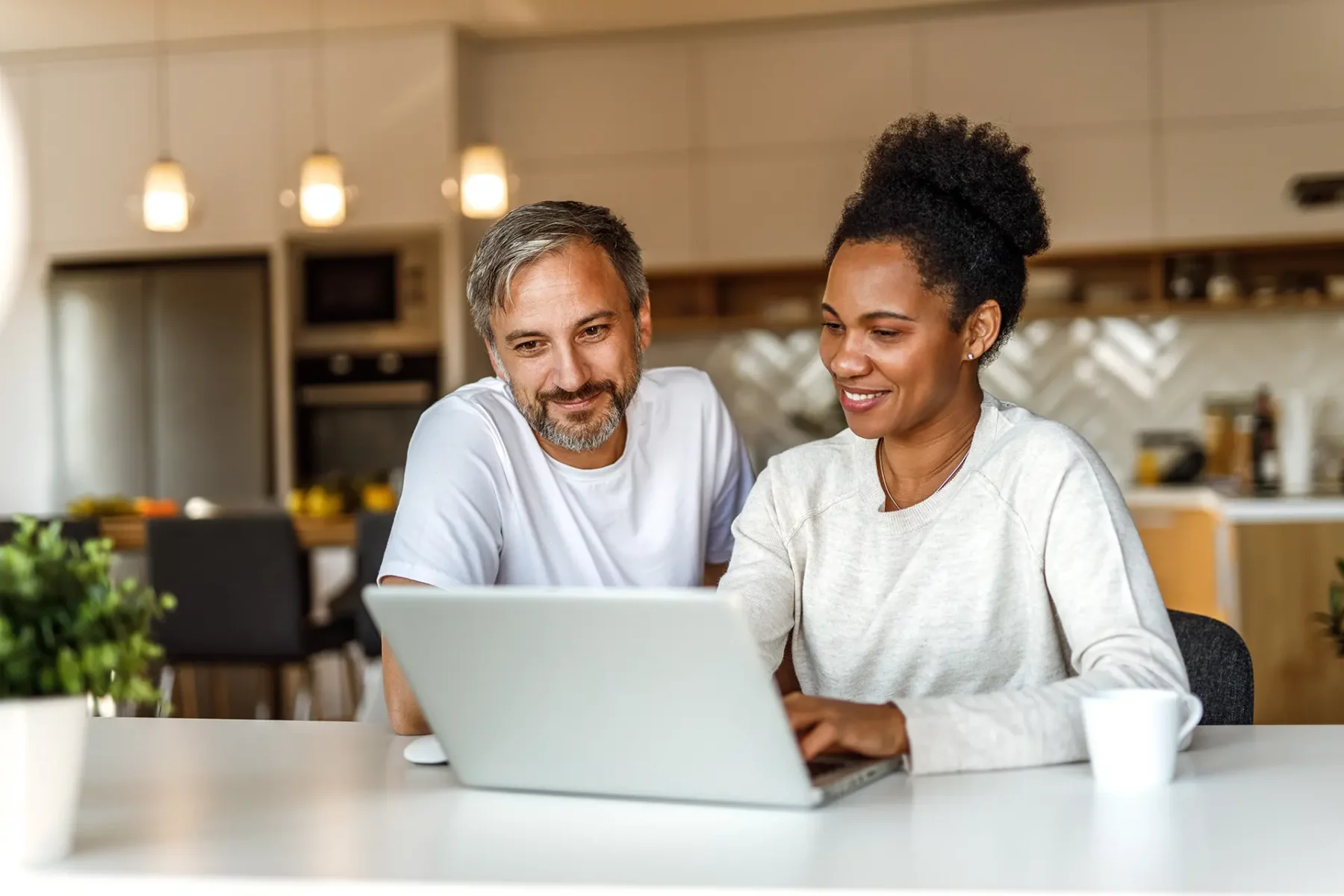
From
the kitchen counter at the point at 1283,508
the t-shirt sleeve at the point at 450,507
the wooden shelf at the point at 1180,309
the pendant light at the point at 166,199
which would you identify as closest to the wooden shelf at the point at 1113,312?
the wooden shelf at the point at 1180,309

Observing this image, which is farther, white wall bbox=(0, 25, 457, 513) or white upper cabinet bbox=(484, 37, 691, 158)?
white upper cabinet bbox=(484, 37, 691, 158)

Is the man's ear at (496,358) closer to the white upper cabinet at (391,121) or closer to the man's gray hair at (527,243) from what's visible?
the man's gray hair at (527,243)

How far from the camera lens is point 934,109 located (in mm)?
5812

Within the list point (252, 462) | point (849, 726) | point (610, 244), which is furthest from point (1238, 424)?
point (849, 726)

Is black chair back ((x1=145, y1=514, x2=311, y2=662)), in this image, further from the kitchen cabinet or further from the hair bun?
the hair bun

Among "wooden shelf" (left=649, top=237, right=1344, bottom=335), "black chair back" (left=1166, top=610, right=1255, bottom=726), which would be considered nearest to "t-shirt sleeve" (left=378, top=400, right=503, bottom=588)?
"black chair back" (left=1166, top=610, right=1255, bottom=726)

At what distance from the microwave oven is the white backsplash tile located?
1004 millimetres

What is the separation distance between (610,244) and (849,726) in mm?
871

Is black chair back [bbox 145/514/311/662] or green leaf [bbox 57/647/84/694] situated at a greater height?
green leaf [bbox 57/647/84/694]

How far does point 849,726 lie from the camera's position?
3.81 feet

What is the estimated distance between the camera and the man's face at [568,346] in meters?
1.79

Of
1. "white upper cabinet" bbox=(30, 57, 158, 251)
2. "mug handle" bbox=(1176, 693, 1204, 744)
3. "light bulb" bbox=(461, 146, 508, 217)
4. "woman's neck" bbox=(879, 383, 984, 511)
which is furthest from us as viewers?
"white upper cabinet" bbox=(30, 57, 158, 251)

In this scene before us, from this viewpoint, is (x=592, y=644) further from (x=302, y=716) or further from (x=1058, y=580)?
(x=302, y=716)

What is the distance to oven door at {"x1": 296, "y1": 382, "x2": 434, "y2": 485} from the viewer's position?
6.00 meters
